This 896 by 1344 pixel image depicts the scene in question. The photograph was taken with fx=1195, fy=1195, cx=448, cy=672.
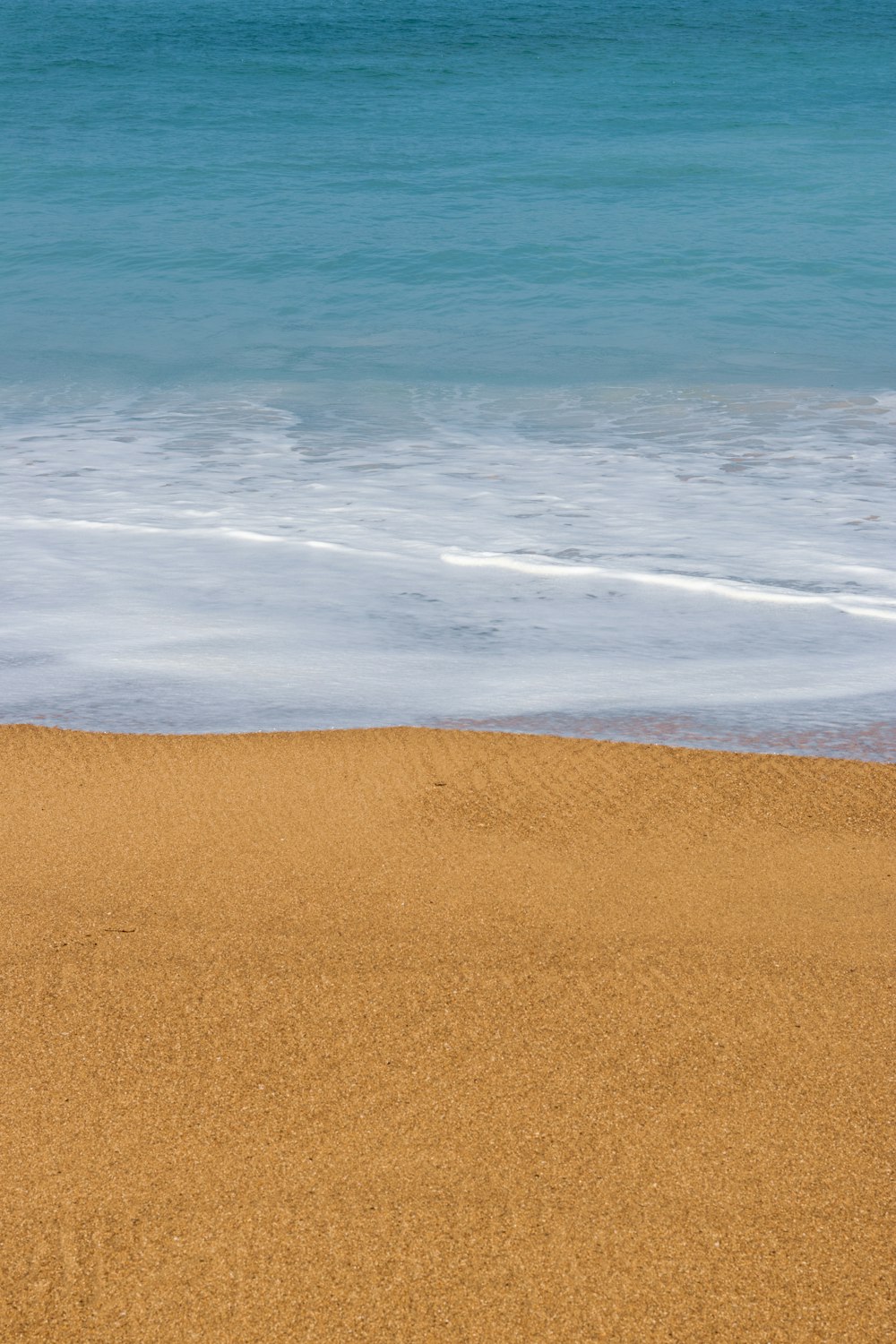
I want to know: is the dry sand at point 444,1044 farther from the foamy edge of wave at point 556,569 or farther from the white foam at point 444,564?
the foamy edge of wave at point 556,569

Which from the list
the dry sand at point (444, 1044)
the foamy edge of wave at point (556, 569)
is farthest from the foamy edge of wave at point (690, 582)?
the dry sand at point (444, 1044)

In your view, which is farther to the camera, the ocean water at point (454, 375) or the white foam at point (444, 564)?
the ocean water at point (454, 375)

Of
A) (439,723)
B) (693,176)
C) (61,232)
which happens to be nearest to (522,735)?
(439,723)

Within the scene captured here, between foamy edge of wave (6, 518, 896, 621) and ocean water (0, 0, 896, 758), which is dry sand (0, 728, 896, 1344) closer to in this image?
ocean water (0, 0, 896, 758)

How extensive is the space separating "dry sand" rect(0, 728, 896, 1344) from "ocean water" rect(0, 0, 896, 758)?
18.4 inches

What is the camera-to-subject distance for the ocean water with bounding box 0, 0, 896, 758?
11.6 feet

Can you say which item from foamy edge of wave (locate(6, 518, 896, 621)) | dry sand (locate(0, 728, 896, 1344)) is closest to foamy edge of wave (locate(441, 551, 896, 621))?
foamy edge of wave (locate(6, 518, 896, 621))

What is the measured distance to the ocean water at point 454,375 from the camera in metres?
3.55

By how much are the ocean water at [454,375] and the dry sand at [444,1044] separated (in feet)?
1.54

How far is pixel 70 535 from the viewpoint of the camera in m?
5.02

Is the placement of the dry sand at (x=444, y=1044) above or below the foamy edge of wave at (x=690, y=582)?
below

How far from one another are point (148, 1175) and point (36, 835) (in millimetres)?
1027

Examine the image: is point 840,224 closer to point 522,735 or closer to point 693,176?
point 693,176

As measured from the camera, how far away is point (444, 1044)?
1.85 m
